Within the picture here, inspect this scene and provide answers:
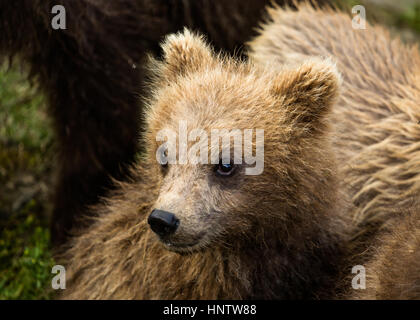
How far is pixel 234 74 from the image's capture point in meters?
4.18

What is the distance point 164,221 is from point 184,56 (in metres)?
1.20

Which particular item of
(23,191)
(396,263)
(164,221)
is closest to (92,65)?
(23,191)

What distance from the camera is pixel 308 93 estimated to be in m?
4.02

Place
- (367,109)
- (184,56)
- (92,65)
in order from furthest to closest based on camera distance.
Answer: (92,65) → (367,109) → (184,56)

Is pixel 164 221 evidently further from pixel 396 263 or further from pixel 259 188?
pixel 396 263

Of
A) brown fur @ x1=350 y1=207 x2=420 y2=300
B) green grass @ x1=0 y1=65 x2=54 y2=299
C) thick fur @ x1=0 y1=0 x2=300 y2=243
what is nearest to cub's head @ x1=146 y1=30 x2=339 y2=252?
brown fur @ x1=350 y1=207 x2=420 y2=300

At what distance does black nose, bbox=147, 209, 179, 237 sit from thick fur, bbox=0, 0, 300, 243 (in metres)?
1.77

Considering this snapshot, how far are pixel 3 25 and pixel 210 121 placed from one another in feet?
6.97

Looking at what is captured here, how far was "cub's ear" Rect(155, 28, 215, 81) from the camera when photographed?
14.2ft

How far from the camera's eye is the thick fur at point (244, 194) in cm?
384

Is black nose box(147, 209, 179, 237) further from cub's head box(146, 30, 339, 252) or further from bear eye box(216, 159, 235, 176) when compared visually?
bear eye box(216, 159, 235, 176)

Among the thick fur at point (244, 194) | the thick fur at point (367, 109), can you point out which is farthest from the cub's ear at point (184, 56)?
the thick fur at point (367, 109)

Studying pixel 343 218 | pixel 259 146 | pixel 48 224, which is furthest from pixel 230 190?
pixel 48 224

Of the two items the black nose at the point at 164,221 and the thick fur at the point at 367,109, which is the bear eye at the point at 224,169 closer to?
the black nose at the point at 164,221
